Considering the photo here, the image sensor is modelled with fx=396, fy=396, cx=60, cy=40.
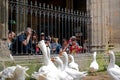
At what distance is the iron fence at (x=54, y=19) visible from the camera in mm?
12481

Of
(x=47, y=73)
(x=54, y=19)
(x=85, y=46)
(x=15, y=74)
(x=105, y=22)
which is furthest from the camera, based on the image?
(x=105, y=22)

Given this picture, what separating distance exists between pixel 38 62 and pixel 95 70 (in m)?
1.93

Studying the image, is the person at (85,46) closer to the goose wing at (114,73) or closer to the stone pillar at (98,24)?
the stone pillar at (98,24)

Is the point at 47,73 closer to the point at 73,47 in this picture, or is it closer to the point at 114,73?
A: the point at 114,73

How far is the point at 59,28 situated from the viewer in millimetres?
14398

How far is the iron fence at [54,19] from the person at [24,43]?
2.51 ft

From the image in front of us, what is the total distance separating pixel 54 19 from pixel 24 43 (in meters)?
3.16

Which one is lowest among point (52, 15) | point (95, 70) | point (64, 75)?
point (95, 70)

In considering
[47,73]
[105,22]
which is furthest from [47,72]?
[105,22]

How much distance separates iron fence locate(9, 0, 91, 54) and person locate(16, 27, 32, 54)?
766 mm

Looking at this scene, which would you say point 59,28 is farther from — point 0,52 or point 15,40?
point 0,52

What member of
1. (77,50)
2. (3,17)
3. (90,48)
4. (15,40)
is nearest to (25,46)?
(15,40)

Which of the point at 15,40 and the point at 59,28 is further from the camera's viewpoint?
the point at 59,28

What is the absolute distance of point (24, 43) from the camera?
38.7 ft
